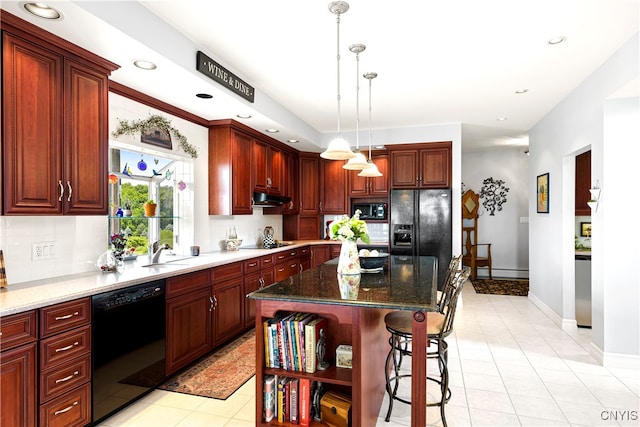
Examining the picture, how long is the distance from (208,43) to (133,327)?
2.20 metres

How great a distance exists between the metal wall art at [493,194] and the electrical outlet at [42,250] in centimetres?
753

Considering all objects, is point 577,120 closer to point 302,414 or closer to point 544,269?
point 544,269

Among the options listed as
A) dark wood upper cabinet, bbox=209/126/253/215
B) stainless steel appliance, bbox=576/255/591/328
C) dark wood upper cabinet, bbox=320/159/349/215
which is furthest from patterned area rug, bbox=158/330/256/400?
stainless steel appliance, bbox=576/255/591/328

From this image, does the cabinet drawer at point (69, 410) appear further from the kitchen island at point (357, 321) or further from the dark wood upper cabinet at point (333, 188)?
the dark wood upper cabinet at point (333, 188)

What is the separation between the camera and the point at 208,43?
286 cm

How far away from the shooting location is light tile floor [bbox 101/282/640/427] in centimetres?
236

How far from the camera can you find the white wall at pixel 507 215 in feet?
24.6

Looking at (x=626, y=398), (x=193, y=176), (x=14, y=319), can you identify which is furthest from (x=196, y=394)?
(x=626, y=398)

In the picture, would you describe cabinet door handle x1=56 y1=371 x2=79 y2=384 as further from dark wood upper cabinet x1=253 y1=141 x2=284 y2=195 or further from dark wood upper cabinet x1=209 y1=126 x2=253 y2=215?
dark wood upper cabinet x1=253 y1=141 x2=284 y2=195

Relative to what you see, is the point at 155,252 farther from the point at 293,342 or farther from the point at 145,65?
the point at 293,342

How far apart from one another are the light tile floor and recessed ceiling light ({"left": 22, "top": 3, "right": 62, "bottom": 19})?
2445 mm

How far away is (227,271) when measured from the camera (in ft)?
11.8

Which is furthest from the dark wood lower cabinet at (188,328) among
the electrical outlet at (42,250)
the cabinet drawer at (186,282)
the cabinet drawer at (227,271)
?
the electrical outlet at (42,250)

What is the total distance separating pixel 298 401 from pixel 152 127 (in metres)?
2.75
